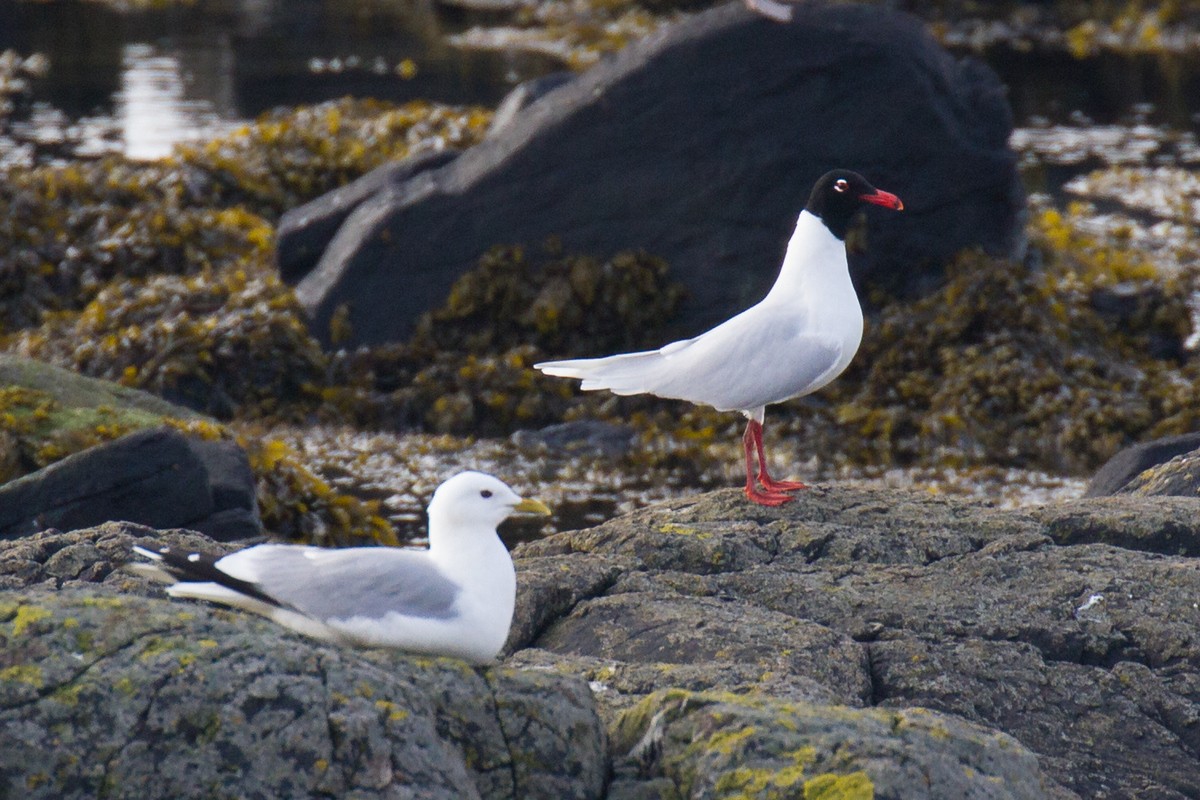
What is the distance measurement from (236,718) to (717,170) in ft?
25.9

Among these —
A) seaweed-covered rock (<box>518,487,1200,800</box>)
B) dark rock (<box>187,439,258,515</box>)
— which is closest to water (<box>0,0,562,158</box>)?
dark rock (<box>187,439,258,515</box>)

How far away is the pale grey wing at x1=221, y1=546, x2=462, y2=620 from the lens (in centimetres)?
381

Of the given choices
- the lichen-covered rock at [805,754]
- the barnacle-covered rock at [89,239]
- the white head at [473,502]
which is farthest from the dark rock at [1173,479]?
the barnacle-covered rock at [89,239]

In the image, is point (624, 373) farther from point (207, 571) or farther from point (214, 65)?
point (214, 65)

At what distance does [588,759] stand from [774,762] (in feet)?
1.45

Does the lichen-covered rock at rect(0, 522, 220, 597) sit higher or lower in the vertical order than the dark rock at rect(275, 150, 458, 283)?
higher

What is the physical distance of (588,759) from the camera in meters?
3.70

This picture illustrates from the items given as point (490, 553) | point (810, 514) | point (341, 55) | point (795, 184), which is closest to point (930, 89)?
point (795, 184)

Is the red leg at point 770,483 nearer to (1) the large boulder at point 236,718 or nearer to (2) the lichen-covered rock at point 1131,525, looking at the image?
(2) the lichen-covered rock at point 1131,525

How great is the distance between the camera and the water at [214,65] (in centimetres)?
1977

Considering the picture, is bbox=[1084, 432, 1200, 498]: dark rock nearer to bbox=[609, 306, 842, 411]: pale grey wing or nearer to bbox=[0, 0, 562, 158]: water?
bbox=[609, 306, 842, 411]: pale grey wing

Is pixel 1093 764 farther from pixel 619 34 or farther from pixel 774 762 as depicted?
pixel 619 34

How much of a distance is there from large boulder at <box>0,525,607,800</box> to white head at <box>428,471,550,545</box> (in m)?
0.41

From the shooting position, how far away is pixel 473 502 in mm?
3936
